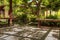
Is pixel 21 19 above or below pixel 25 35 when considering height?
above

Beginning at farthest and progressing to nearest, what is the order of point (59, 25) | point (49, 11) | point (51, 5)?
point (49, 11)
point (51, 5)
point (59, 25)

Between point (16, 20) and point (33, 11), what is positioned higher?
point (33, 11)

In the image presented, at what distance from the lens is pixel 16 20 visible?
13.3 m

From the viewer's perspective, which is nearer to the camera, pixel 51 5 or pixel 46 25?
pixel 46 25

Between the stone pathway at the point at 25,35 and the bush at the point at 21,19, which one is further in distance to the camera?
the bush at the point at 21,19

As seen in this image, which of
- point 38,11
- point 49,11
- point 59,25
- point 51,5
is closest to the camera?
point 59,25

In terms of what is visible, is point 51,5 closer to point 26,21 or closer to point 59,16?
point 59,16

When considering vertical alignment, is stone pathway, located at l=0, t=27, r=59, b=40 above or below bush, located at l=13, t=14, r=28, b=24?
below

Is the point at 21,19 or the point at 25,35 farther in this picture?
the point at 21,19

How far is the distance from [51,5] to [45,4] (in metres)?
0.59

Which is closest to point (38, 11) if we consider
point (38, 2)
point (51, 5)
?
point (38, 2)

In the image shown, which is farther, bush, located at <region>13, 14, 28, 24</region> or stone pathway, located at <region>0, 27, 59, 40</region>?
bush, located at <region>13, 14, 28, 24</region>

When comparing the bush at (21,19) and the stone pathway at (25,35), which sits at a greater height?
the bush at (21,19)

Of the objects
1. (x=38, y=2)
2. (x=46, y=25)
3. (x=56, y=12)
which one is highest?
(x=38, y=2)
